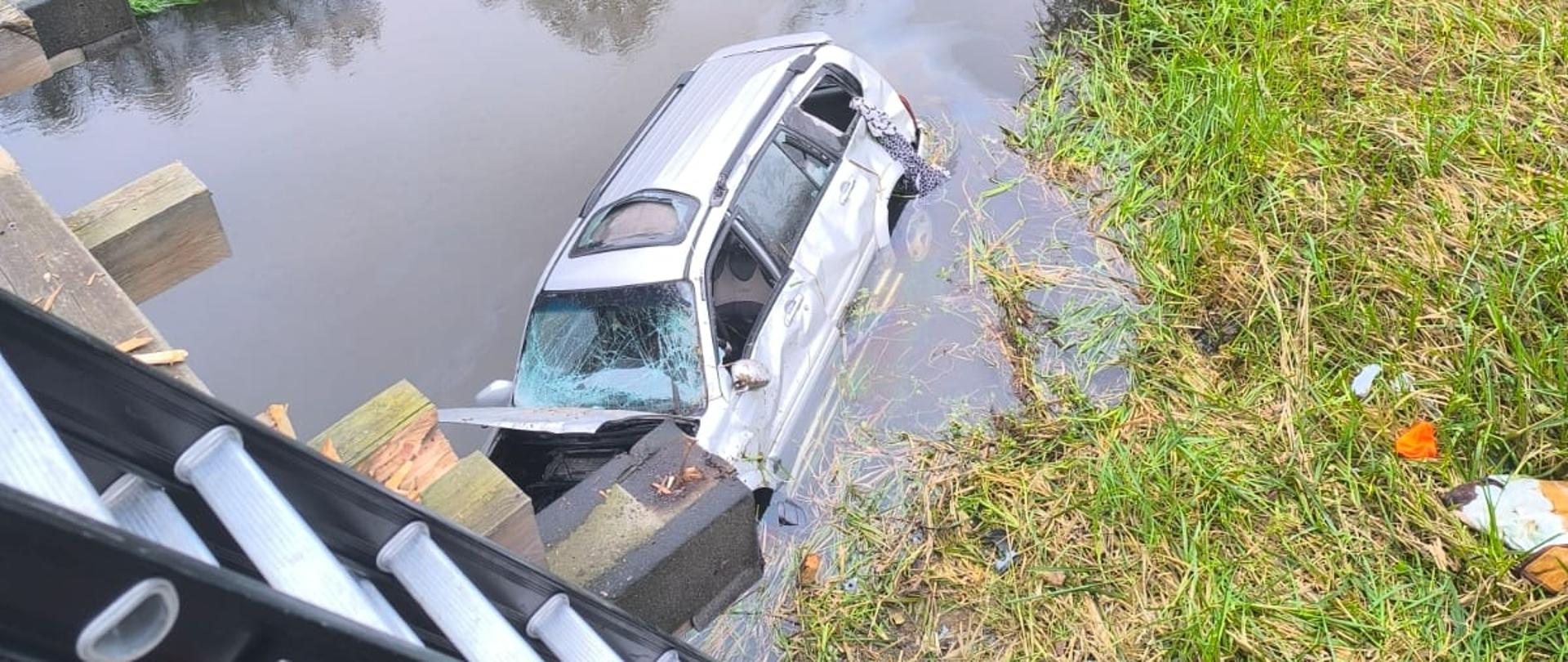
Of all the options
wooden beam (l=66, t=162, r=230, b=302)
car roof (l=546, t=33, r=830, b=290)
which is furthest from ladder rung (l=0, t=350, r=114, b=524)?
car roof (l=546, t=33, r=830, b=290)

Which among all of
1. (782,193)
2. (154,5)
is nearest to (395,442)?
(782,193)

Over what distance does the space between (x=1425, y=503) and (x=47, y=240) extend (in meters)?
4.86

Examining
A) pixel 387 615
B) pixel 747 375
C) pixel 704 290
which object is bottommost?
pixel 747 375

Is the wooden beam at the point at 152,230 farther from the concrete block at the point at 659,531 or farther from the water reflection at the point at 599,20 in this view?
the water reflection at the point at 599,20

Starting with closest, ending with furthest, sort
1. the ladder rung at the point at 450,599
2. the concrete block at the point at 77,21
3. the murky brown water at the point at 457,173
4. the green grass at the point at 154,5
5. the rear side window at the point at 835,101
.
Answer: the ladder rung at the point at 450,599
the concrete block at the point at 77,21
the murky brown water at the point at 457,173
the rear side window at the point at 835,101
the green grass at the point at 154,5

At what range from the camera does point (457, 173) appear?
749cm

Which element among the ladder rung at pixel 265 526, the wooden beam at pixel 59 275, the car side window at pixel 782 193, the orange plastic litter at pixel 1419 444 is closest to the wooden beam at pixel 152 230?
the wooden beam at pixel 59 275

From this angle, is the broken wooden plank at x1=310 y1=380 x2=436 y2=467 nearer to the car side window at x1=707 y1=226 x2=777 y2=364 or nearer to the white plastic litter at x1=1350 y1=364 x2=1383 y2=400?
the car side window at x1=707 y1=226 x2=777 y2=364

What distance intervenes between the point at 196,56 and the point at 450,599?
30.8ft

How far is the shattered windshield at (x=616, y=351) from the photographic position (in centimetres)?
480

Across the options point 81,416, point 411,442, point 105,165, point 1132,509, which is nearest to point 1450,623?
point 1132,509

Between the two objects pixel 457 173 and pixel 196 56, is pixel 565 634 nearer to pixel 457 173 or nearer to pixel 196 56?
pixel 457 173

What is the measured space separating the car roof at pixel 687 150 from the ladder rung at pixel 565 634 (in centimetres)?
338

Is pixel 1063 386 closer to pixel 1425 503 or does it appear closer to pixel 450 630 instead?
pixel 1425 503
